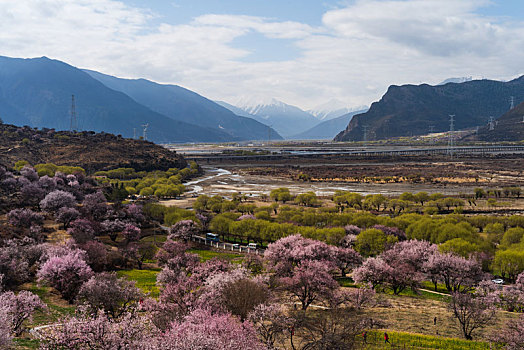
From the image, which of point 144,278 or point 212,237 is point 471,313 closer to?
point 144,278

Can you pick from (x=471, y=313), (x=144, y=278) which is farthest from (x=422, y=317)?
(x=144, y=278)

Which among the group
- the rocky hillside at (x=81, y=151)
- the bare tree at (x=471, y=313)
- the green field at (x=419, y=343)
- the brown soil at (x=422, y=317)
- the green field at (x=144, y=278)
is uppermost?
the rocky hillside at (x=81, y=151)

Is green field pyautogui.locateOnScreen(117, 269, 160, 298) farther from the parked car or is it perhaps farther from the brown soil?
the brown soil

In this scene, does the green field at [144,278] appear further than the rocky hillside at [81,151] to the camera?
No

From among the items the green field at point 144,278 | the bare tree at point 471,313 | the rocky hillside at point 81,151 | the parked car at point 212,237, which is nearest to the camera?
the bare tree at point 471,313

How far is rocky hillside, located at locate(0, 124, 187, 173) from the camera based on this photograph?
453 feet

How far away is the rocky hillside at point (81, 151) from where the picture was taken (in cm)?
13800

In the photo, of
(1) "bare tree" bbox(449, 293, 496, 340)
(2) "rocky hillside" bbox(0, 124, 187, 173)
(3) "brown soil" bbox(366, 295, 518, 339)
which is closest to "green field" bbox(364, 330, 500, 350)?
(1) "bare tree" bbox(449, 293, 496, 340)

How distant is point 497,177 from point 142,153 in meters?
142

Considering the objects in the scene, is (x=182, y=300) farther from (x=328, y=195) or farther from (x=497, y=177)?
(x=497, y=177)

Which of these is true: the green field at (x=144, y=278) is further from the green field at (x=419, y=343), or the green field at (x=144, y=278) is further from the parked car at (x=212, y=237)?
the green field at (x=419, y=343)

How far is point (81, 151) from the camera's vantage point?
15525cm

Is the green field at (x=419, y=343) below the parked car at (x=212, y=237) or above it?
above

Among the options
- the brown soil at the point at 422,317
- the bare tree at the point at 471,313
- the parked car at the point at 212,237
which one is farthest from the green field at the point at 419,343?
the parked car at the point at 212,237
